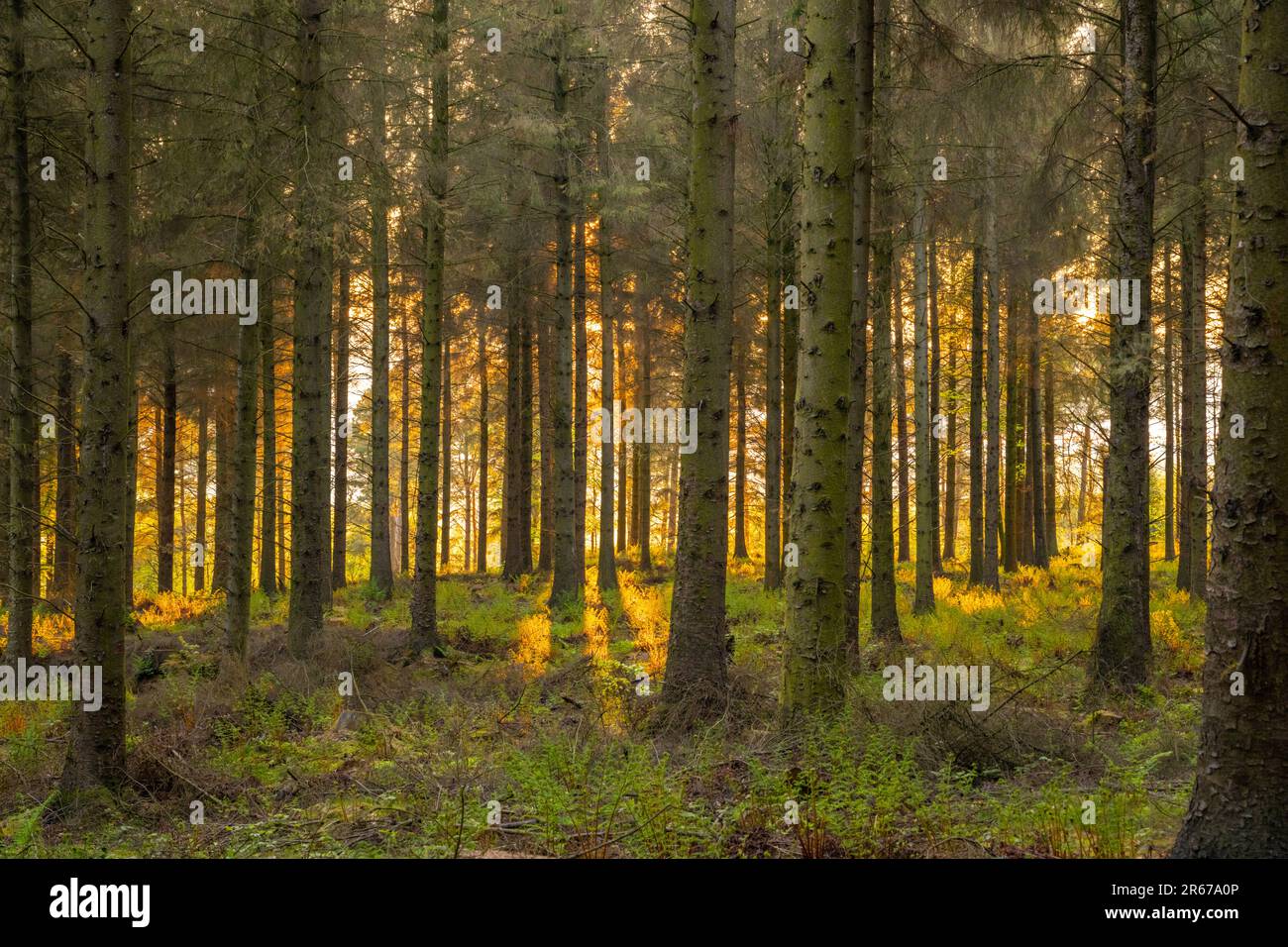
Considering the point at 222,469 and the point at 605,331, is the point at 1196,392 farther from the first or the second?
the point at 222,469

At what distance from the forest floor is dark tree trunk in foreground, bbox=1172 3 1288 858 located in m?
0.54

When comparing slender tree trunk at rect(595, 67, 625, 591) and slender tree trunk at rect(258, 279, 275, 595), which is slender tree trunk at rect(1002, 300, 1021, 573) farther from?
slender tree trunk at rect(258, 279, 275, 595)

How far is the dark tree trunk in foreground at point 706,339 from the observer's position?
7.86m

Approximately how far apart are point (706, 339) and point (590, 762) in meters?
3.99

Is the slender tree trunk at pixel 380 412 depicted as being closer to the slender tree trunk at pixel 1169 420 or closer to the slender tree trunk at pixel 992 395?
the slender tree trunk at pixel 992 395

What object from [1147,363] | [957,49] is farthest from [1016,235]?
[1147,363]

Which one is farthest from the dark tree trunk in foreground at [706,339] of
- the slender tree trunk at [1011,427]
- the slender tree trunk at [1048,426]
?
the slender tree trunk at [1048,426]

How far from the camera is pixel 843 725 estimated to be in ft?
19.8

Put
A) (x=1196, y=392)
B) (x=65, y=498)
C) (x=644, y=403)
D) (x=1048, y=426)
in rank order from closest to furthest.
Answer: (x=1196, y=392) → (x=65, y=498) → (x=1048, y=426) → (x=644, y=403)

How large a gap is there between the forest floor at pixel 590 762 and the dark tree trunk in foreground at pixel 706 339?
2.72ft

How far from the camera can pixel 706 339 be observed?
796cm

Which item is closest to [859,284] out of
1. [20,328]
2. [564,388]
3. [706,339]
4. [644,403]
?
[706,339]
